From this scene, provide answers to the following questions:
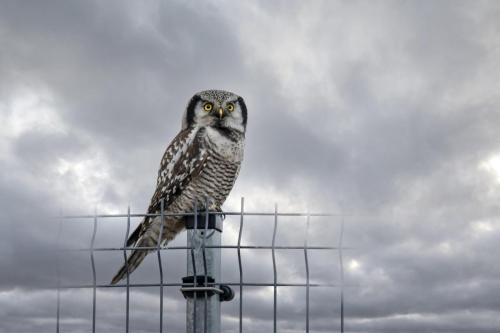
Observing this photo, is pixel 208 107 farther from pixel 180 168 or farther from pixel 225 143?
pixel 180 168

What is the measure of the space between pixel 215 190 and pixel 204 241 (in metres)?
3.86

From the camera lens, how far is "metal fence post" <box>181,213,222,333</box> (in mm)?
4164

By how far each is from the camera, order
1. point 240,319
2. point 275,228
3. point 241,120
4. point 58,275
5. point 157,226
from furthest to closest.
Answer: point 241,120 < point 157,226 < point 58,275 < point 275,228 < point 240,319

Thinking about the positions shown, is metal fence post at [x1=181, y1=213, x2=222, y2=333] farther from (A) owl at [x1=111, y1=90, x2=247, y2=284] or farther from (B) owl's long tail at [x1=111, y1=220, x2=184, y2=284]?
(A) owl at [x1=111, y1=90, x2=247, y2=284]

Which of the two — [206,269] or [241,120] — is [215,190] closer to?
[241,120]

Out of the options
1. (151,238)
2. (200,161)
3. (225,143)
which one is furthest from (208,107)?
(151,238)

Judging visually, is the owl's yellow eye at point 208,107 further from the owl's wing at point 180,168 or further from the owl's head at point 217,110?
the owl's wing at point 180,168

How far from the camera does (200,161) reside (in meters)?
7.69

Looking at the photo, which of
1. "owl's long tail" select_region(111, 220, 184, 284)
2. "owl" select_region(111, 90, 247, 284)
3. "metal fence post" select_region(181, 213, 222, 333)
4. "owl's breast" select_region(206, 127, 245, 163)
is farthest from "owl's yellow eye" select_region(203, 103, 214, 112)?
"metal fence post" select_region(181, 213, 222, 333)

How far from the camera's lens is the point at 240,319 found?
12.2 ft

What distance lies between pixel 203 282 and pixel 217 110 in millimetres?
3998

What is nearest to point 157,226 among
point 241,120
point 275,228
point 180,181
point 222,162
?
point 180,181

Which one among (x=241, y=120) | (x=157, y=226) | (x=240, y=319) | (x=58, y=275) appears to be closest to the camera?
(x=240, y=319)

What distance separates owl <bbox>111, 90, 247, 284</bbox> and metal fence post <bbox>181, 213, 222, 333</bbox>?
123 inches
